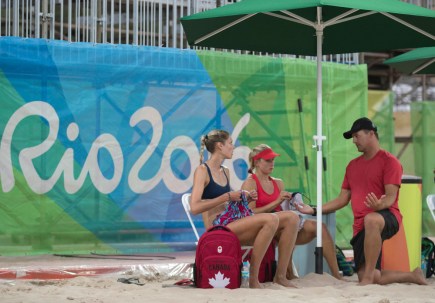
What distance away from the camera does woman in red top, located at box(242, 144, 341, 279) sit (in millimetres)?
7633

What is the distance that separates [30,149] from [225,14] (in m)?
3.18

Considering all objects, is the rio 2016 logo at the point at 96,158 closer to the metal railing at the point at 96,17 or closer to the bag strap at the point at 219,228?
the metal railing at the point at 96,17

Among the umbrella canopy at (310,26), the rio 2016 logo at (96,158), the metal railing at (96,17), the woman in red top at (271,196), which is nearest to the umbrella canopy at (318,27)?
the umbrella canopy at (310,26)

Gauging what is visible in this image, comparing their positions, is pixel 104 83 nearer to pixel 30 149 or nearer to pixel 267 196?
pixel 30 149

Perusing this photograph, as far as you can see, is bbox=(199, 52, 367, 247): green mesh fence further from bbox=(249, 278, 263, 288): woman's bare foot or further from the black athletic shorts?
bbox=(249, 278, 263, 288): woman's bare foot

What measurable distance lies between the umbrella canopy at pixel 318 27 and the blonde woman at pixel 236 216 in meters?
0.45

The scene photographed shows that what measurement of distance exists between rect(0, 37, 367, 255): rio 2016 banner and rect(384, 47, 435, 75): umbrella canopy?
1.57m

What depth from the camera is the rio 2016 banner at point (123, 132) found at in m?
9.43

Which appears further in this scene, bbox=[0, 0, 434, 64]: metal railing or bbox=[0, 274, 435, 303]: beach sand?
bbox=[0, 0, 434, 64]: metal railing

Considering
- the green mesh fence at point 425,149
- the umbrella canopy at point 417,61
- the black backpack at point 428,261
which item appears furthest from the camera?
the green mesh fence at point 425,149

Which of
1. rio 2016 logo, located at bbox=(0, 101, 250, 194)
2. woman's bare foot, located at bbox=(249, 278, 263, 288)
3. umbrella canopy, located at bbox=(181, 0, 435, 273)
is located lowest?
woman's bare foot, located at bbox=(249, 278, 263, 288)

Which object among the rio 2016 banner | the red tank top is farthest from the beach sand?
the rio 2016 banner

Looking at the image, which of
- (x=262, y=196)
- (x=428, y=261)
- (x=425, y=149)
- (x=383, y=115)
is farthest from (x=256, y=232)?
(x=425, y=149)

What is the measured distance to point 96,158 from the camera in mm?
9797
